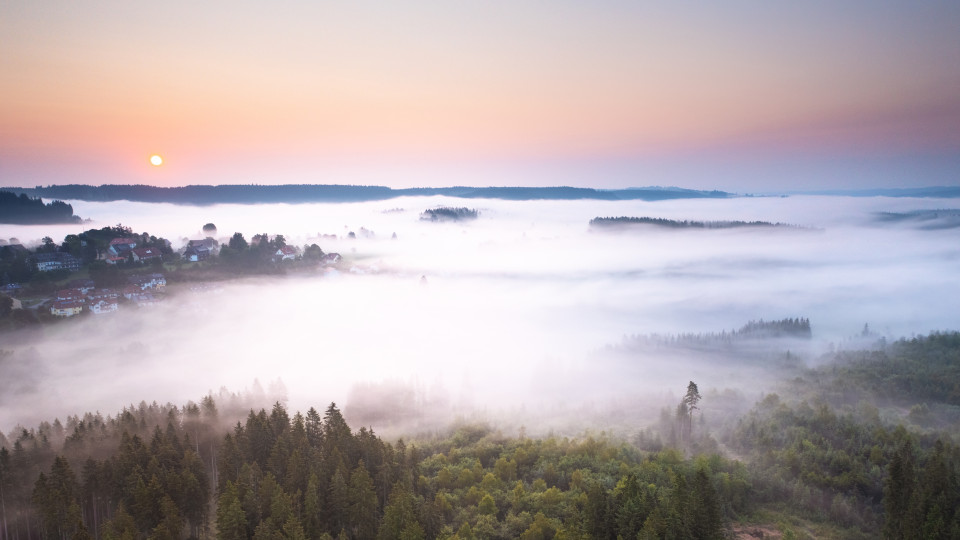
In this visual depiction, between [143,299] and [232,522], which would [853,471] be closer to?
[232,522]

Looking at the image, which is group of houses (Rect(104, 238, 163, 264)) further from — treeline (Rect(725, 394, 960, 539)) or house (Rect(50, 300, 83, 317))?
treeline (Rect(725, 394, 960, 539))

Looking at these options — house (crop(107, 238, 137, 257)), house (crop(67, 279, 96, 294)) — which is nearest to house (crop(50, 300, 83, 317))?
house (crop(67, 279, 96, 294))

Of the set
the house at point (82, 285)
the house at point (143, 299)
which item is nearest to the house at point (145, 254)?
the house at point (82, 285)

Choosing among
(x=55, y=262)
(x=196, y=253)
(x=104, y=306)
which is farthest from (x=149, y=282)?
(x=196, y=253)

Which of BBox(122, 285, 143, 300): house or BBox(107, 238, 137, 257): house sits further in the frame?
BBox(107, 238, 137, 257): house

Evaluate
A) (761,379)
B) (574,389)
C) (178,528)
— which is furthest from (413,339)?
(178,528)
